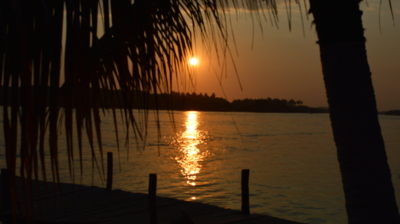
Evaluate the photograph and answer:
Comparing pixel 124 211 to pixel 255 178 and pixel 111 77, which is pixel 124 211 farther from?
pixel 255 178

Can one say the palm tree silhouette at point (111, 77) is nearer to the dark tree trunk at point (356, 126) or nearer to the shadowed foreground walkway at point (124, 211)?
the dark tree trunk at point (356, 126)

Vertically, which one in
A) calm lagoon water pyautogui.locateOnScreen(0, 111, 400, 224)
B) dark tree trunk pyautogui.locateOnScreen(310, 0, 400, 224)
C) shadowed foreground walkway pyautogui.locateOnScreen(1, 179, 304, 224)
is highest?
dark tree trunk pyautogui.locateOnScreen(310, 0, 400, 224)

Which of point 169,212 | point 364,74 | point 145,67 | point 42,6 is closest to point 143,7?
point 145,67

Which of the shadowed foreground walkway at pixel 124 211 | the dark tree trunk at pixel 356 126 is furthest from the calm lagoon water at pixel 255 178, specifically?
the dark tree trunk at pixel 356 126

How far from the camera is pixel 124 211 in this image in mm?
11125

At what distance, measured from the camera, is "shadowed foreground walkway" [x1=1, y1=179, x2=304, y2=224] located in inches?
395

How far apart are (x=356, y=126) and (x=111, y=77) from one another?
1.77m

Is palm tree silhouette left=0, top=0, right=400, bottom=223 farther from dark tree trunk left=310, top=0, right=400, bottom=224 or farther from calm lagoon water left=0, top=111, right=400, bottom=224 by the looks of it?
calm lagoon water left=0, top=111, right=400, bottom=224

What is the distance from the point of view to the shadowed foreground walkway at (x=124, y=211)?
32.9 feet

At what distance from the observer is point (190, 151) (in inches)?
2477

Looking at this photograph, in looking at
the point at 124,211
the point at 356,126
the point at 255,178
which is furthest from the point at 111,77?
the point at 255,178

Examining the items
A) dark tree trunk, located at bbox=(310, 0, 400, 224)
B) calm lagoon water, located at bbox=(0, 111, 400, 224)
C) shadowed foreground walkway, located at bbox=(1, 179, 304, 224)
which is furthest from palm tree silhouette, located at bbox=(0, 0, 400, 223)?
calm lagoon water, located at bbox=(0, 111, 400, 224)

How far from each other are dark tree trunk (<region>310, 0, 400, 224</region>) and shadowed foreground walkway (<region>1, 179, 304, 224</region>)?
6.96 meters

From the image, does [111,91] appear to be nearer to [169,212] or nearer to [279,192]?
[169,212]
